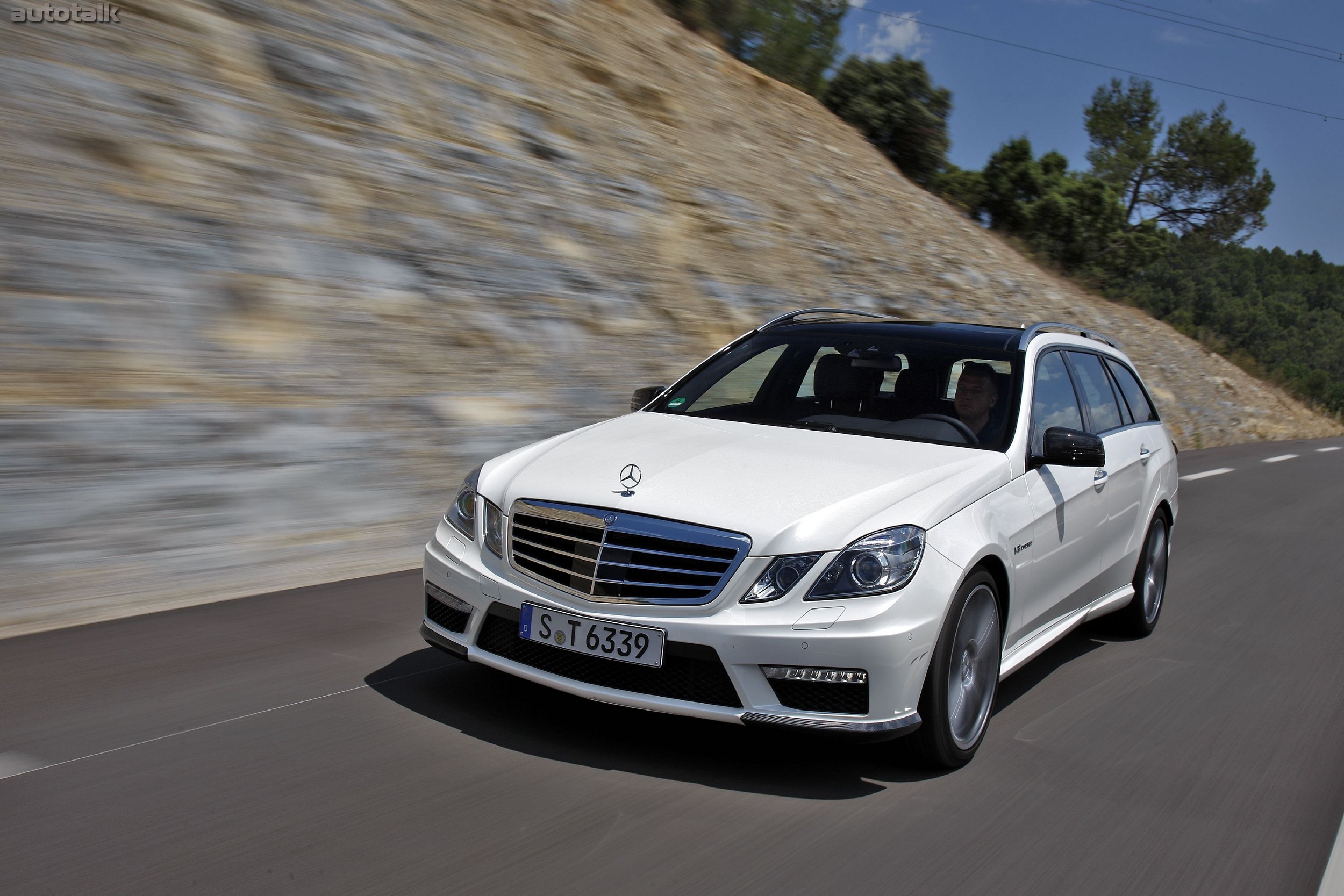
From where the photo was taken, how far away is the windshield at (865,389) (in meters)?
5.24

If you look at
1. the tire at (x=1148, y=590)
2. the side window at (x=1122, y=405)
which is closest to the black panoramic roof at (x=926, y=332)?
the side window at (x=1122, y=405)

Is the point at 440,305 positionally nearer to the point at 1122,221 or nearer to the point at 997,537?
the point at 997,537

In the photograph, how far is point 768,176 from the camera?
62.5 ft

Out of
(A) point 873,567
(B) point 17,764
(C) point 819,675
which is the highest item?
(A) point 873,567

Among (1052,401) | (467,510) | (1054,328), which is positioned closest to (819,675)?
(467,510)

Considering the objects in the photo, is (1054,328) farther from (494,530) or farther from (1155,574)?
(494,530)

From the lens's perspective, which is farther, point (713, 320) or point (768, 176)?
point (768, 176)

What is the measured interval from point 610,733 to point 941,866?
4.31ft

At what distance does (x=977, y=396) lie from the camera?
17.6ft

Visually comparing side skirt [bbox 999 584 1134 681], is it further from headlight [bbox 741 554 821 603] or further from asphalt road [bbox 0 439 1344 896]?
headlight [bbox 741 554 821 603]

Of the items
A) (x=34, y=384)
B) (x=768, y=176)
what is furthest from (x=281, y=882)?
(x=768, y=176)

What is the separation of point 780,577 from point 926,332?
224cm

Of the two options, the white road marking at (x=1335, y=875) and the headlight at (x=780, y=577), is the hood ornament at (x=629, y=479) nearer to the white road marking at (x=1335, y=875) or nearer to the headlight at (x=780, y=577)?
the headlight at (x=780, y=577)

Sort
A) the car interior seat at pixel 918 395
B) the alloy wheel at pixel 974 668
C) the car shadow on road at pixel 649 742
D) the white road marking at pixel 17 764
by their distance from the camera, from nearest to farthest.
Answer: the white road marking at pixel 17 764 < the car shadow on road at pixel 649 742 < the alloy wheel at pixel 974 668 < the car interior seat at pixel 918 395
